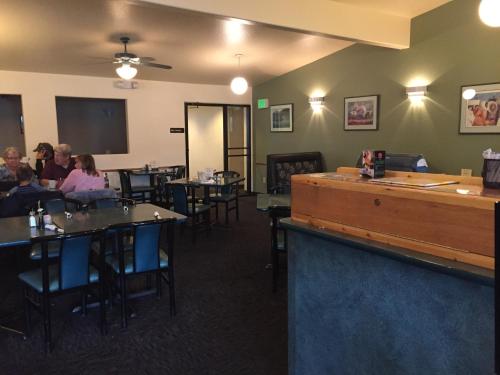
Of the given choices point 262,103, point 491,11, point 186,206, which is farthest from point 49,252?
point 262,103

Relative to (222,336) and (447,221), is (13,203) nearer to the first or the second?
(222,336)

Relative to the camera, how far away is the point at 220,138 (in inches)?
345

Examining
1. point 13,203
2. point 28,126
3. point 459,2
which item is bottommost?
point 13,203

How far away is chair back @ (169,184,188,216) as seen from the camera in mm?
5043

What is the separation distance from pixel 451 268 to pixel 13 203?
13.0 feet

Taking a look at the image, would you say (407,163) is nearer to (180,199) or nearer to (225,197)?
(225,197)

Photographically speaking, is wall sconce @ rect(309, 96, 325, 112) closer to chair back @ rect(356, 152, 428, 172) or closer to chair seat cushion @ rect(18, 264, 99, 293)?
chair back @ rect(356, 152, 428, 172)

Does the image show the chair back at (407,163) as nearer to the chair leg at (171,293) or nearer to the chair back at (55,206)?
the chair leg at (171,293)

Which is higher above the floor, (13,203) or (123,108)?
(123,108)

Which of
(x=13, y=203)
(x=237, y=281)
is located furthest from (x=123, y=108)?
(x=237, y=281)

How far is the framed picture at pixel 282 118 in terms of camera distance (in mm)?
7401

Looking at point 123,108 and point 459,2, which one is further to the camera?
point 123,108

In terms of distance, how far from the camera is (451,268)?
44.8 inches

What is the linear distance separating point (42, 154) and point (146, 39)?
2435 millimetres
